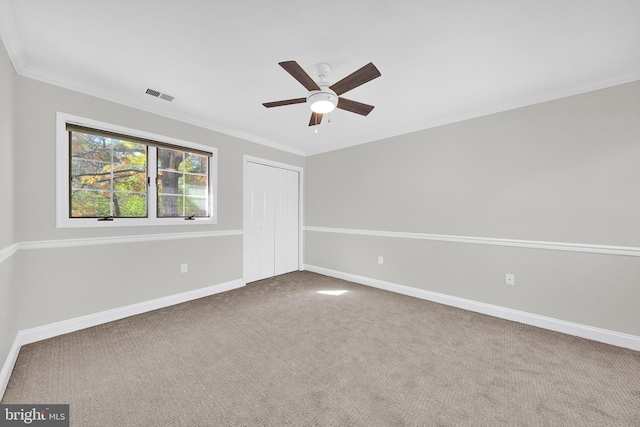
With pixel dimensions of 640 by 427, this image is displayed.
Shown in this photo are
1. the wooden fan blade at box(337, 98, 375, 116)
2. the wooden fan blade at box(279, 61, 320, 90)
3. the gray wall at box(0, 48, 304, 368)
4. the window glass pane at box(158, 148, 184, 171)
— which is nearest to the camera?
the wooden fan blade at box(279, 61, 320, 90)

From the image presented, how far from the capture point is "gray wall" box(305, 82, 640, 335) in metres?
2.45

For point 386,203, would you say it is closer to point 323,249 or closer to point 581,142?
point 323,249

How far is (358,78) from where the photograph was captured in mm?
1995

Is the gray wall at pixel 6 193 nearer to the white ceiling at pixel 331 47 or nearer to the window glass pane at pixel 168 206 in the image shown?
the white ceiling at pixel 331 47

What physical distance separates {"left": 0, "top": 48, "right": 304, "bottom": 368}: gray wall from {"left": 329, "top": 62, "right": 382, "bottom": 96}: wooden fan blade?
2434 mm

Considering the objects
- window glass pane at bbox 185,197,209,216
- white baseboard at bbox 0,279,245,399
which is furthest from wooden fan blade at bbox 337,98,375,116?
white baseboard at bbox 0,279,245,399

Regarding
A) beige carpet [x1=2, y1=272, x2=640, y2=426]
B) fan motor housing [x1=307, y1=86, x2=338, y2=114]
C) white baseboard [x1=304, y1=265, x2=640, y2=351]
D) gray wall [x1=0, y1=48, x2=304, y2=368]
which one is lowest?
beige carpet [x1=2, y1=272, x2=640, y2=426]

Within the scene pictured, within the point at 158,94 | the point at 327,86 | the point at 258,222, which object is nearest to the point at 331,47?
the point at 327,86

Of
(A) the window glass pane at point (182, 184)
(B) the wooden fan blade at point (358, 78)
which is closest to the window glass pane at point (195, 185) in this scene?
(A) the window glass pane at point (182, 184)

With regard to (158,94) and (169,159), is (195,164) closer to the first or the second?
(169,159)

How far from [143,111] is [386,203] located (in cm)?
357

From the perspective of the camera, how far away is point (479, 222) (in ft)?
10.6

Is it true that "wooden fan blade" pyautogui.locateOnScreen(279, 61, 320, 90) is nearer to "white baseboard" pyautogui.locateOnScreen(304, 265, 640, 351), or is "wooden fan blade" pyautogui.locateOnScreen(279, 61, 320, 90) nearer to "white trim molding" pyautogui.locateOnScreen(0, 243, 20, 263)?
"white trim molding" pyautogui.locateOnScreen(0, 243, 20, 263)

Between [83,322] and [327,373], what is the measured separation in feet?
8.58
